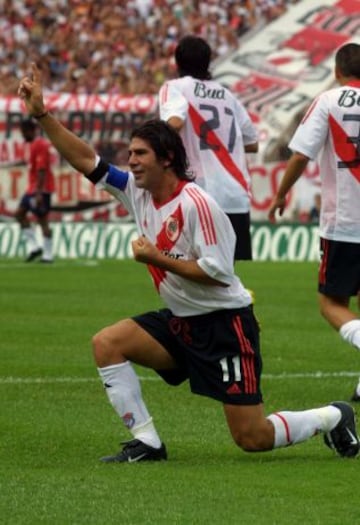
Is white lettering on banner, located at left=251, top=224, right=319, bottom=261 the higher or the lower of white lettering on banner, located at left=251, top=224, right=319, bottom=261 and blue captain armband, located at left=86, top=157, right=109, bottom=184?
the lower

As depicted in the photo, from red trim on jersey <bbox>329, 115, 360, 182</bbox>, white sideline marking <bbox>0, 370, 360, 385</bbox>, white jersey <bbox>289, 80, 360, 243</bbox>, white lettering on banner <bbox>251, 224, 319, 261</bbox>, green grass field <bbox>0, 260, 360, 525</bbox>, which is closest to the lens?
green grass field <bbox>0, 260, 360, 525</bbox>

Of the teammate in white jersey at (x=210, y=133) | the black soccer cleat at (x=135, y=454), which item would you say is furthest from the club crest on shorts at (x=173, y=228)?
the teammate in white jersey at (x=210, y=133)

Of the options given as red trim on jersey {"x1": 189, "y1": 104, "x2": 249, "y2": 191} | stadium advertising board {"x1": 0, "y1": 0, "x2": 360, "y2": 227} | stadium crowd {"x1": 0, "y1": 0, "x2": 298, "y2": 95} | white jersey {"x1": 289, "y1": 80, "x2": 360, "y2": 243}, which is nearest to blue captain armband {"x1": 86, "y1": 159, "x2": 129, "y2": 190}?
white jersey {"x1": 289, "y1": 80, "x2": 360, "y2": 243}

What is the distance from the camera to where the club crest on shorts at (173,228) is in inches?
329

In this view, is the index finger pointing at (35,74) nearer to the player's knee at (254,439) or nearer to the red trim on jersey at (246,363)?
the red trim on jersey at (246,363)

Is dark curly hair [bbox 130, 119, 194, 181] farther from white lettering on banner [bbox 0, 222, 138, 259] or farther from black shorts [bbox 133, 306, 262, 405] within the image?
white lettering on banner [bbox 0, 222, 138, 259]

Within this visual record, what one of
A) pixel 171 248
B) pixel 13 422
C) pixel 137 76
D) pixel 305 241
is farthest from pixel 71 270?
pixel 171 248

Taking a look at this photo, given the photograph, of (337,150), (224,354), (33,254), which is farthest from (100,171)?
(33,254)

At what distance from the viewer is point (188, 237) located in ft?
27.3

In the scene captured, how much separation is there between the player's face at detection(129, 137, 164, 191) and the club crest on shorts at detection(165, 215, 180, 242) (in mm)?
187

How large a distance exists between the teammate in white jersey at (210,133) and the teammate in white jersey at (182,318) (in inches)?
146

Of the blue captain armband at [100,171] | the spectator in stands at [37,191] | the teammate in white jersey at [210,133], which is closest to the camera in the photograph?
the blue captain armband at [100,171]

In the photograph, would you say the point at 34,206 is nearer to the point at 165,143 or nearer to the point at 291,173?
the point at 291,173

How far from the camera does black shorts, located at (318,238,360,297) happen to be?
10.9 meters
